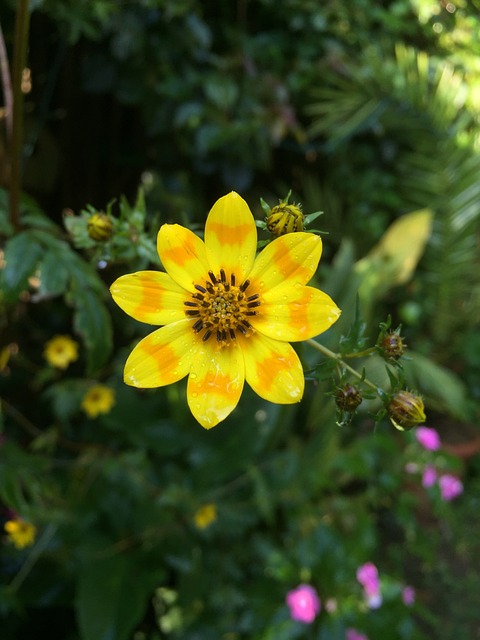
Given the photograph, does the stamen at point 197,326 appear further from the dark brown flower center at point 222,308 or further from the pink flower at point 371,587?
the pink flower at point 371,587

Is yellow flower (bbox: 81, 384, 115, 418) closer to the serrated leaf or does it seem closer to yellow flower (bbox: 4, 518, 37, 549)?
yellow flower (bbox: 4, 518, 37, 549)

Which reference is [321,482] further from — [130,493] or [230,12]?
[230,12]

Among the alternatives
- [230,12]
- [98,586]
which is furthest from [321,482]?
[230,12]

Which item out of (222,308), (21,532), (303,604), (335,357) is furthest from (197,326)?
(303,604)

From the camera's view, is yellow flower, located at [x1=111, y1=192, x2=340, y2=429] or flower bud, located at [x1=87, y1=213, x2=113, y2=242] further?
flower bud, located at [x1=87, y1=213, x2=113, y2=242]

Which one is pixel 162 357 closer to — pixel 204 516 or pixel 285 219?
pixel 285 219

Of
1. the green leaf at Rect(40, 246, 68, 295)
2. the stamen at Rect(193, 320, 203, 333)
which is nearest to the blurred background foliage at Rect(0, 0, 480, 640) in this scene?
the green leaf at Rect(40, 246, 68, 295)
